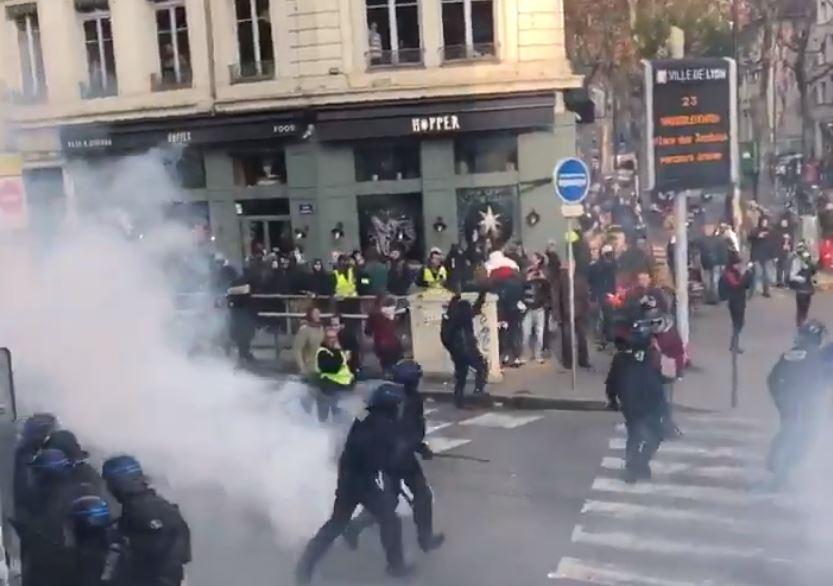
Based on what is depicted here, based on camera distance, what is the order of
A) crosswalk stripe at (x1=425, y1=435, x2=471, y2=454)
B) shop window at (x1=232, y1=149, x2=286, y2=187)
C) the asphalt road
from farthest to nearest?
1. shop window at (x1=232, y1=149, x2=286, y2=187)
2. crosswalk stripe at (x1=425, y1=435, x2=471, y2=454)
3. the asphalt road

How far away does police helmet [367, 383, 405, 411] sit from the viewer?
9.36 m

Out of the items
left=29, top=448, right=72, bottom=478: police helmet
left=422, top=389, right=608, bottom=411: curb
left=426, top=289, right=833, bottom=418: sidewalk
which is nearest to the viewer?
left=29, top=448, right=72, bottom=478: police helmet

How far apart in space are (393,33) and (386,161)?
2.54 m

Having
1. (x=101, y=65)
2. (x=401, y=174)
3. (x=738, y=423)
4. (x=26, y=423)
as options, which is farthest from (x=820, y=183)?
(x=26, y=423)

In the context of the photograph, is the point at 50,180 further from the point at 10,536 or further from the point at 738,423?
the point at 738,423

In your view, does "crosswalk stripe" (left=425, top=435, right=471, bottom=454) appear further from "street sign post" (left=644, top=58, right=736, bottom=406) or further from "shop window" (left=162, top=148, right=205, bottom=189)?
"shop window" (left=162, top=148, right=205, bottom=189)

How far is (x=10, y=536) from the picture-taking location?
775 cm

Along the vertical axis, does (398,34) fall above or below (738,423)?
above

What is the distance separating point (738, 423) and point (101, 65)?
17779mm

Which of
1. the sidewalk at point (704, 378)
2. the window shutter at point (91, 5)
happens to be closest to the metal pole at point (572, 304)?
the sidewalk at point (704, 378)

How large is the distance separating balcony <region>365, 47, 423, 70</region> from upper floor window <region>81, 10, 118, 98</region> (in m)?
5.57

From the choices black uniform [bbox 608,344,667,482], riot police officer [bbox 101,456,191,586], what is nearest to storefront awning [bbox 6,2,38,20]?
black uniform [bbox 608,344,667,482]

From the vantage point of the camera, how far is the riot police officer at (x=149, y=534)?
23.9 ft

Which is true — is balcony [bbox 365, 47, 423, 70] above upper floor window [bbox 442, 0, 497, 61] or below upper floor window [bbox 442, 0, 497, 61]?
below
